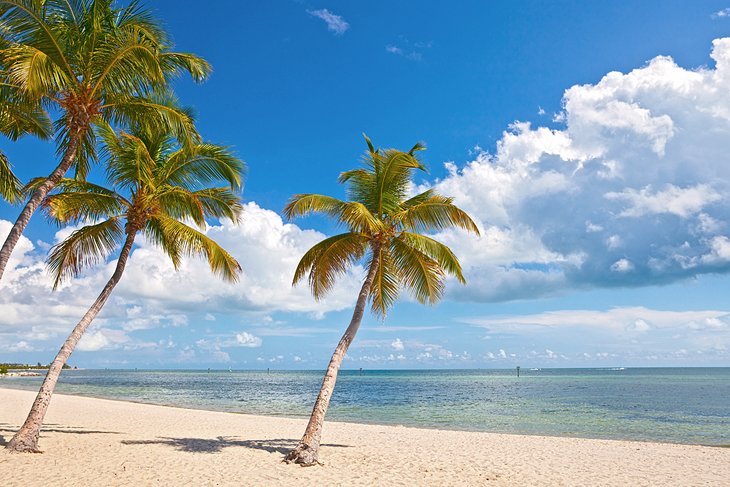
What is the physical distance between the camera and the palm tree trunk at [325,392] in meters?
Answer: 11.2

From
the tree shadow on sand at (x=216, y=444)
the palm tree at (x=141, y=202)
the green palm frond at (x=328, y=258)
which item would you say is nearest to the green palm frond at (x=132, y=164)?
the palm tree at (x=141, y=202)

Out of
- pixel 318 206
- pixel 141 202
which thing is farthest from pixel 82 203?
pixel 318 206

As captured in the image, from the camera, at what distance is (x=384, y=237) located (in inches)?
502

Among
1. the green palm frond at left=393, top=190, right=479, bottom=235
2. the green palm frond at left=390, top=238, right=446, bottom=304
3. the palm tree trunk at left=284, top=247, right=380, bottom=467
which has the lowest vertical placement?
the palm tree trunk at left=284, top=247, right=380, bottom=467

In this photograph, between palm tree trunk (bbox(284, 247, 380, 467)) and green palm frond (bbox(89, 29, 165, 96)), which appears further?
palm tree trunk (bbox(284, 247, 380, 467))

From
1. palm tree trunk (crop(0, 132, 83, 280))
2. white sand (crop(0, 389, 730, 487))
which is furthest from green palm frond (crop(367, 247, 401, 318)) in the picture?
palm tree trunk (crop(0, 132, 83, 280))

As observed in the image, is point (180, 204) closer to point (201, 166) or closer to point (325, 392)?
point (201, 166)

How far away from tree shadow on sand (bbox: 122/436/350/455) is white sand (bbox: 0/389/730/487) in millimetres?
26

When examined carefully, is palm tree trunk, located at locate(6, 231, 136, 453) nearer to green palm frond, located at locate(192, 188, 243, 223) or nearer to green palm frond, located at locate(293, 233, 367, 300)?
green palm frond, located at locate(192, 188, 243, 223)

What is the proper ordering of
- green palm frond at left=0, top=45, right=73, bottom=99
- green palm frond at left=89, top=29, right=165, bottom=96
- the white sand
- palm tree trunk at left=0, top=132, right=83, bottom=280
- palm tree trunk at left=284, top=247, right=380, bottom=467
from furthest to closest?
palm tree trunk at left=284, top=247, right=380, bottom=467 → green palm frond at left=89, top=29, right=165, bottom=96 → palm tree trunk at left=0, top=132, right=83, bottom=280 → the white sand → green palm frond at left=0, top=45, right=73, bottom=99

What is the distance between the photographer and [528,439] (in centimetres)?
1823

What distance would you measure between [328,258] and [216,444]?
5883mm

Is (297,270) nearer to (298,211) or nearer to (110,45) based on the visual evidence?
(298,211)

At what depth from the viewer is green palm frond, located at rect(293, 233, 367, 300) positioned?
1292cm
